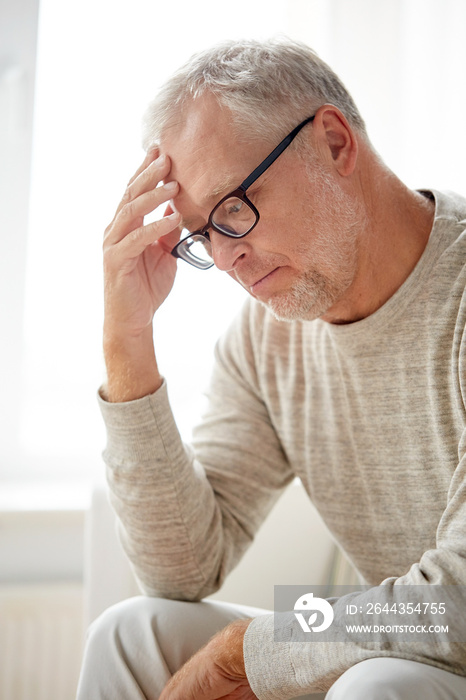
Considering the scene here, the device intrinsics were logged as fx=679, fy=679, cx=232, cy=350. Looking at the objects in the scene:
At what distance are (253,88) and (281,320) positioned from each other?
39cm

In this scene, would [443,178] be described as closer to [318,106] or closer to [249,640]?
[318,106]

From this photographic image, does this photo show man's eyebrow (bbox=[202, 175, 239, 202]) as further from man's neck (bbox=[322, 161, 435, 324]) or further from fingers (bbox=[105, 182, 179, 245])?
man's neck (bbox=[322, 161, 435, 324])

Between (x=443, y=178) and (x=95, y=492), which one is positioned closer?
(x=95, y=492)

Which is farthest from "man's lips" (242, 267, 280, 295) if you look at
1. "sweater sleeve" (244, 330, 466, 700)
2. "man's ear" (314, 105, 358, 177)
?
"sweater sleeve" (244, 330, 466, 700)

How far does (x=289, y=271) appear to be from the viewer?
3.69 ft

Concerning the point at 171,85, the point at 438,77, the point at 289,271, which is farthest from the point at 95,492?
the point at 438,77

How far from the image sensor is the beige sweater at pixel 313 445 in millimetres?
1078

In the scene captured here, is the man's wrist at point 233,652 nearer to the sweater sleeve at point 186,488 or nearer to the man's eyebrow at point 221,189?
the sweater sleeve at point 186,488

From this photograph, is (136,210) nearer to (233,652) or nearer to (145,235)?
(145,235)

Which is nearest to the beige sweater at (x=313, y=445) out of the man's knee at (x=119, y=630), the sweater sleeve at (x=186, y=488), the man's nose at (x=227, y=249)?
the sweater sleeve at (x=186, y=488)

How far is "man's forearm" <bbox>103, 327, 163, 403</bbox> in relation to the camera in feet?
3.98

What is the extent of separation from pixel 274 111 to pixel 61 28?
1.26m

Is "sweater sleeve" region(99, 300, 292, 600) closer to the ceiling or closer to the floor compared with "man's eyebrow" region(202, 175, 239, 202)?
closer to the floor

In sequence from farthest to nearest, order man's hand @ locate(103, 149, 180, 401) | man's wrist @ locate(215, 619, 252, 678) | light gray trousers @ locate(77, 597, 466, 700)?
man's hand @ locate(103, 149, 180, 401) → light gray trousers @ locate(77, 597, 466, 700) → man's wrist @ locate(215, 619, 252, 678)
